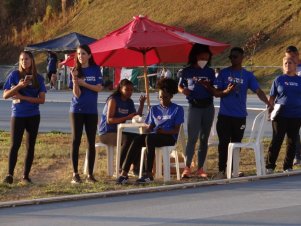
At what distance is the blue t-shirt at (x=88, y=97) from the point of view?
11.9 m

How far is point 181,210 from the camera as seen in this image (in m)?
9.87

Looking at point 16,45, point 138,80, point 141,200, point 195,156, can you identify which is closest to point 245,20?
point 138,80

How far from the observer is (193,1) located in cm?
5588

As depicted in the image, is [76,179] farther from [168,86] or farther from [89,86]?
[168,86]

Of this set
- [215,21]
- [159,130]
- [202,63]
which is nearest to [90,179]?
[159,130]

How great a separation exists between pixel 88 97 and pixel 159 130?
41.3 inches

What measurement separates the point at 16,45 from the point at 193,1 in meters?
16.4

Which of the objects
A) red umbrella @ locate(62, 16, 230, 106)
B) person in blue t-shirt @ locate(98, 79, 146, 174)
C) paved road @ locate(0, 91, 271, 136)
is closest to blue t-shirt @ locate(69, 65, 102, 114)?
red umbrella @ locate(62, 16, 230, 106)

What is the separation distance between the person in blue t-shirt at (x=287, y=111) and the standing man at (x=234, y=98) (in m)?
0.40

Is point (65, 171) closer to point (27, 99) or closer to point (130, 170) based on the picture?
point (130, 170)

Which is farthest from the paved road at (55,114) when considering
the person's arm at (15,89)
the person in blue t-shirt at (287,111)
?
the person's arm at (15,89)

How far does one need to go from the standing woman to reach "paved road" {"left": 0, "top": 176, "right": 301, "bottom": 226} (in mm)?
1307

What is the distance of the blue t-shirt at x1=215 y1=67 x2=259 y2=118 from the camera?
1245 cm

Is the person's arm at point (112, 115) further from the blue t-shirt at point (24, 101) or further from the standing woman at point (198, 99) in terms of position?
the blue t-shirt at point (24, 101)
